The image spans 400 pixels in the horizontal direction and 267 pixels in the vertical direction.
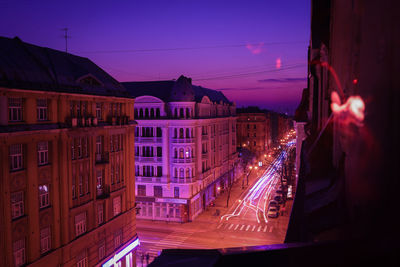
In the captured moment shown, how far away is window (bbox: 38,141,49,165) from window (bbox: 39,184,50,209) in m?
1.58

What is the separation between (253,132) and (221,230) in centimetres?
6980

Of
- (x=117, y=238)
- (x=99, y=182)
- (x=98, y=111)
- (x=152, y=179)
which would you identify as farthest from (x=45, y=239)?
(x=152, y=179)

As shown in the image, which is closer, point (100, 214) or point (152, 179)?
point (100, 214)

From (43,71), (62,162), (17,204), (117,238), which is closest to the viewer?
(17,204)

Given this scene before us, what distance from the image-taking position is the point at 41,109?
75.0ft

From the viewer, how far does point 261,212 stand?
186 feet

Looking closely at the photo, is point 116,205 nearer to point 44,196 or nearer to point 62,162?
point 62,162

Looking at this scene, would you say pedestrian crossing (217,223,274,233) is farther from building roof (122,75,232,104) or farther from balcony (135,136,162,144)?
building roof (122,75,232,104)

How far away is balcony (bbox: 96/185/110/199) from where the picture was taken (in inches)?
1137

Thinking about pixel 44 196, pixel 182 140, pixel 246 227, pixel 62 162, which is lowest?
pixel 246 227

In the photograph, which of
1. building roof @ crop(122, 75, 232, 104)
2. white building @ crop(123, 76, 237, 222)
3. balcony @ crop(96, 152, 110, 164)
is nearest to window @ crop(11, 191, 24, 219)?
balcony @ crop(96, 152, 110, 164)

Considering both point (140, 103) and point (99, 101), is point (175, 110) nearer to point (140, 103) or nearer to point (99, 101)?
point (140, 103)

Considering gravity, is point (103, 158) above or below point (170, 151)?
above

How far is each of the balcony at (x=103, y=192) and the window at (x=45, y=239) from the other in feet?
19.4
